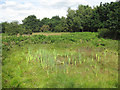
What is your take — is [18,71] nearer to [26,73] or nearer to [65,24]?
[26,73]

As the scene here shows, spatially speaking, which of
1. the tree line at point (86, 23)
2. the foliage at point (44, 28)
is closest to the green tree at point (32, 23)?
the tree line at point (86, 23)

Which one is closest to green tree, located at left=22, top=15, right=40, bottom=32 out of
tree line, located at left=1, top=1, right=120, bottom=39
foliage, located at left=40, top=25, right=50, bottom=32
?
tree line, located at left=1, top=1, right=120, bottom=39

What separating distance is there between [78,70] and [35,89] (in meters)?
1.99

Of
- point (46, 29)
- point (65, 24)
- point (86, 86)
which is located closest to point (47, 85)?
point (86, 86)

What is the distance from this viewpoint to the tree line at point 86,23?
54.5 ft

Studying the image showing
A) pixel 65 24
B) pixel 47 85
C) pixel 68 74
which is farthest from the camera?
pixel 65 24

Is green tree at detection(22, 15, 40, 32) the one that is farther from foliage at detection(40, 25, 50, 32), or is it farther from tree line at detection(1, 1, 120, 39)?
foliage at detection(40, 25, 50, 32)

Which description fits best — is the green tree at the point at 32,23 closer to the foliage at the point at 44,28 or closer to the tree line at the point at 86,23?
the tree line at the point at 86,23

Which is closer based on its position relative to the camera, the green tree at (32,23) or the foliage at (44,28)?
the foliage at (44,28)

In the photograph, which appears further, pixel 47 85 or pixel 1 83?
pixel 1 83

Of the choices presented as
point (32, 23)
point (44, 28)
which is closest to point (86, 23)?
point (44, 28)

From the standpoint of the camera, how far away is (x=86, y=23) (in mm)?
33656

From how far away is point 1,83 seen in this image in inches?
177

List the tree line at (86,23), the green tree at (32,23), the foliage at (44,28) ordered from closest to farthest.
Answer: the tree line at (86,23) < the foliage at (44,28) < the green tree at (32,23)
